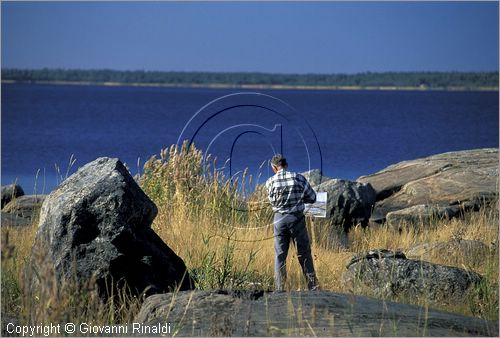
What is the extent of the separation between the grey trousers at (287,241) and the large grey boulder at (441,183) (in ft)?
21.0

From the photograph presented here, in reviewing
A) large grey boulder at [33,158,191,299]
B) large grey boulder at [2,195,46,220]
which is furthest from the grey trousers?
large grey boulder at [2,195,46,220]

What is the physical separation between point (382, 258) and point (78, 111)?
91.5 m

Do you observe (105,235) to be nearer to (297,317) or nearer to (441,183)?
(297,317)

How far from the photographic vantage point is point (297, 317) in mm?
7254

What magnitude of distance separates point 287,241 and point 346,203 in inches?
220

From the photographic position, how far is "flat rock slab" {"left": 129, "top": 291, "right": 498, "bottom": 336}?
277 inches

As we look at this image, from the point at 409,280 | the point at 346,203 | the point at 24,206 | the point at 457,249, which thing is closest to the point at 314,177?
the point at 346,203

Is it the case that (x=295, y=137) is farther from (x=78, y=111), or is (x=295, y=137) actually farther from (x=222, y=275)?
(x=222, y=275)

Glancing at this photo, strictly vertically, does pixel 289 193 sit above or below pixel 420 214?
below

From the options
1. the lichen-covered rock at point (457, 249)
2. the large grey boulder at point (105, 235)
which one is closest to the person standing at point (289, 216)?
the large grey boulder at point (105, 235)

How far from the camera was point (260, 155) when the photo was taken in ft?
151

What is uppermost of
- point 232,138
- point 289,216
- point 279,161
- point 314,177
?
point 232,138

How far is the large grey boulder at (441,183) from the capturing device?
17359 mm

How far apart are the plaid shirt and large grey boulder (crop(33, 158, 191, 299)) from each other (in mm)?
1663
